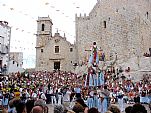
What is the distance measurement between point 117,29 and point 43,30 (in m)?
11.9

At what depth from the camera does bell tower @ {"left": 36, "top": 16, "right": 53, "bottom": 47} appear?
46.4 meters

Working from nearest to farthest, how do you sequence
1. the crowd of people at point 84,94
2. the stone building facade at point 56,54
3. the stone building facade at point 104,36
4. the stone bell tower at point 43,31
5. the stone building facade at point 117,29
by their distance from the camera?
the crowd of people at point 84,94
the stone building facade at point 117,29
the stone building facade at point 104,36
the stone building facade at point 56,54
the stone bell tower at point 43,31

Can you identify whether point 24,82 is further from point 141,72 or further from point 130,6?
point 130,6

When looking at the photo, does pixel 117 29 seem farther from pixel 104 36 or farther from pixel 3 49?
pixel 3 49

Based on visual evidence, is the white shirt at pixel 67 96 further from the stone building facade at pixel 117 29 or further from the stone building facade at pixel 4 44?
the stone building facade at pixel 117 29

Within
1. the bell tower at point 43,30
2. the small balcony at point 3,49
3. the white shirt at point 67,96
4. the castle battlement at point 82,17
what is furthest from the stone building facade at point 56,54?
the white shirt at point 67,96

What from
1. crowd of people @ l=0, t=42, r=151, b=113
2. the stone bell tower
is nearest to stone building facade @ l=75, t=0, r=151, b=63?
the stone bell tower

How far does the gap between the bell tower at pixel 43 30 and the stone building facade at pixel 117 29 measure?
4.69m

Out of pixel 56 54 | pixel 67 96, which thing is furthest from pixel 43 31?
pixel 67 96

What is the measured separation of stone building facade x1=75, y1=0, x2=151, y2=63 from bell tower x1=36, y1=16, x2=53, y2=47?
4.69m

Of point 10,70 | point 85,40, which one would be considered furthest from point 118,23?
point 10,70

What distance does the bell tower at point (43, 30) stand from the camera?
46406 mm

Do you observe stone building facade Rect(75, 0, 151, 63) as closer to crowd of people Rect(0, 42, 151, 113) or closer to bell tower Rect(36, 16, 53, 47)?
bell tower Rect(36, 16, 53, 47)

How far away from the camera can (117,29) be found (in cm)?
4141
